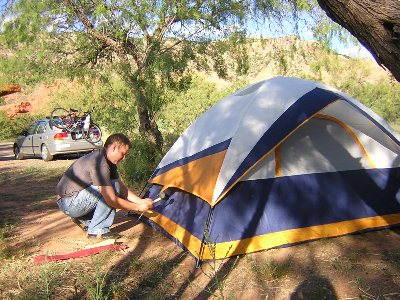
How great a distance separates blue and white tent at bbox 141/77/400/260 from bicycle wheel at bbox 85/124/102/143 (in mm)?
7270

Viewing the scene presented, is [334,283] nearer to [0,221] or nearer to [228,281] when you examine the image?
[228,281]

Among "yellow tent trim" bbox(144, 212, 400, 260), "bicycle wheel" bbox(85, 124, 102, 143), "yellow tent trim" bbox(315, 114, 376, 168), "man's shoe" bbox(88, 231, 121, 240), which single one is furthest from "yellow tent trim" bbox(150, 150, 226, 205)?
"bicycle wheel" bbox(85, 124, 102, 143)

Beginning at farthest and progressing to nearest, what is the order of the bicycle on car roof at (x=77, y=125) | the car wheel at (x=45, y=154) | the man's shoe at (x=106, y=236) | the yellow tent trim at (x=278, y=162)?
the car wheel at (x=45, y=154), the bicycle on car roof at (x=77, y=125), the man's shoe at (x=106, y=236), the yellow tent trim at (x=278, y=162)

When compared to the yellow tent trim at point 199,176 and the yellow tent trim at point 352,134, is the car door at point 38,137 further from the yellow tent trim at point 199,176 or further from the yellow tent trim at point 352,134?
the yellow tent trim at point 352,134

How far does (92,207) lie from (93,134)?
25.6ft

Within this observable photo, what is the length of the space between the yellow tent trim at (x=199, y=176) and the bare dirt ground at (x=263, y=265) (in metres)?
0.69

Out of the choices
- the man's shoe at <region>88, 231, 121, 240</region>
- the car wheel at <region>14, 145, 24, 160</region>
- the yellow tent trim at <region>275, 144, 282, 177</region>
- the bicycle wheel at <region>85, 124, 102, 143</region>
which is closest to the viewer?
the yellow tent trim at <region>275, 144, 282, 177</region>

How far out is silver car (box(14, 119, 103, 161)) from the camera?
41.2 feet

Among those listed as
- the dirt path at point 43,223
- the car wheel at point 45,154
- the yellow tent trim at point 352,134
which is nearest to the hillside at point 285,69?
the car wheel at point 45,154

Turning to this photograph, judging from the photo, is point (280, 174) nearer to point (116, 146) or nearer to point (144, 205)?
point (144, 205)

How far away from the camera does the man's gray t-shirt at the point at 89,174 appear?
461cm

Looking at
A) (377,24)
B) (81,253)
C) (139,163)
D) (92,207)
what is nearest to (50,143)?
(139,163)

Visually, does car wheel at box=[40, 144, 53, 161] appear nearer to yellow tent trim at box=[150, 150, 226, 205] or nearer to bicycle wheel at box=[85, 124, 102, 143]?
bicycle wheel at box=[85, 124, 102, 143]

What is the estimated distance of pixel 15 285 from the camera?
12.7 feet
